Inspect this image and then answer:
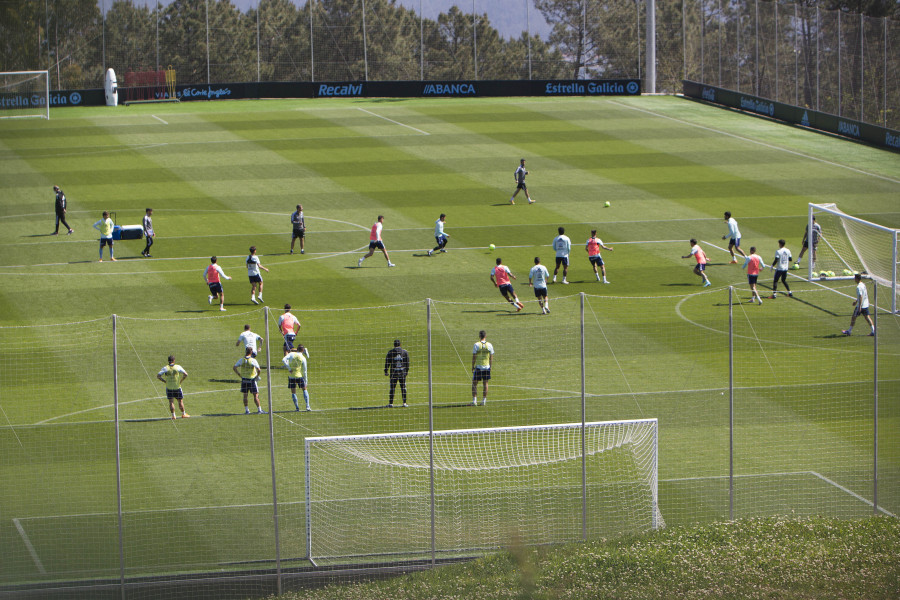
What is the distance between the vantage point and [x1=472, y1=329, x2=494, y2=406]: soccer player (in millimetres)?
22031

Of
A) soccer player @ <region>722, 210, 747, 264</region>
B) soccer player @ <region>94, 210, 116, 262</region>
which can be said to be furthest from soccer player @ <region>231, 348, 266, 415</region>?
soccer player @ <region>722, 210, 747, 264</region>

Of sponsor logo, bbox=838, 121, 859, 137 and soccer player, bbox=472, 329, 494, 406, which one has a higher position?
sponsor logo, bbox=838, 121, 859, 137

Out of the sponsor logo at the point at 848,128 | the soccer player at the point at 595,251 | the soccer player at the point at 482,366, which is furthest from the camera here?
the sponsor logo at the point at 848,128

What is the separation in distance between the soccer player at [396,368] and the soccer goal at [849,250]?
46.4 feet

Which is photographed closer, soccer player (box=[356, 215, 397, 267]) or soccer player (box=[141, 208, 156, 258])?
soccer player (box=[356, 215, 397, 267])

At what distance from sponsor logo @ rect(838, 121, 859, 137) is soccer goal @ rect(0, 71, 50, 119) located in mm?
35888

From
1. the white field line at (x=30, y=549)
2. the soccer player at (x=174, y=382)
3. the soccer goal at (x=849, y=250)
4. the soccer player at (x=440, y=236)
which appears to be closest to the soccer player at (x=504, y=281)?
the soccer player at (x=440, y=236)

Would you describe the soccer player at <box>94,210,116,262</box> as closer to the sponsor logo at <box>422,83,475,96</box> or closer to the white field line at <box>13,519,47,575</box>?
the white field line at <box>13,519,47,575</box>

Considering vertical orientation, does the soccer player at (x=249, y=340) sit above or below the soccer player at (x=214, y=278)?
below

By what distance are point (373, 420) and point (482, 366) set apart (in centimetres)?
271

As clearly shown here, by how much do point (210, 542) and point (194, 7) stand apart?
170 feet

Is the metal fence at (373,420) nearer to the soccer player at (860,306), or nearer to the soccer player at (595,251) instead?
the soccer player at (860,306)

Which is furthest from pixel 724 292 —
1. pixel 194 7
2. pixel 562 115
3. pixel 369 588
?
pixel 194 7

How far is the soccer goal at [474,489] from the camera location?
16609mm
